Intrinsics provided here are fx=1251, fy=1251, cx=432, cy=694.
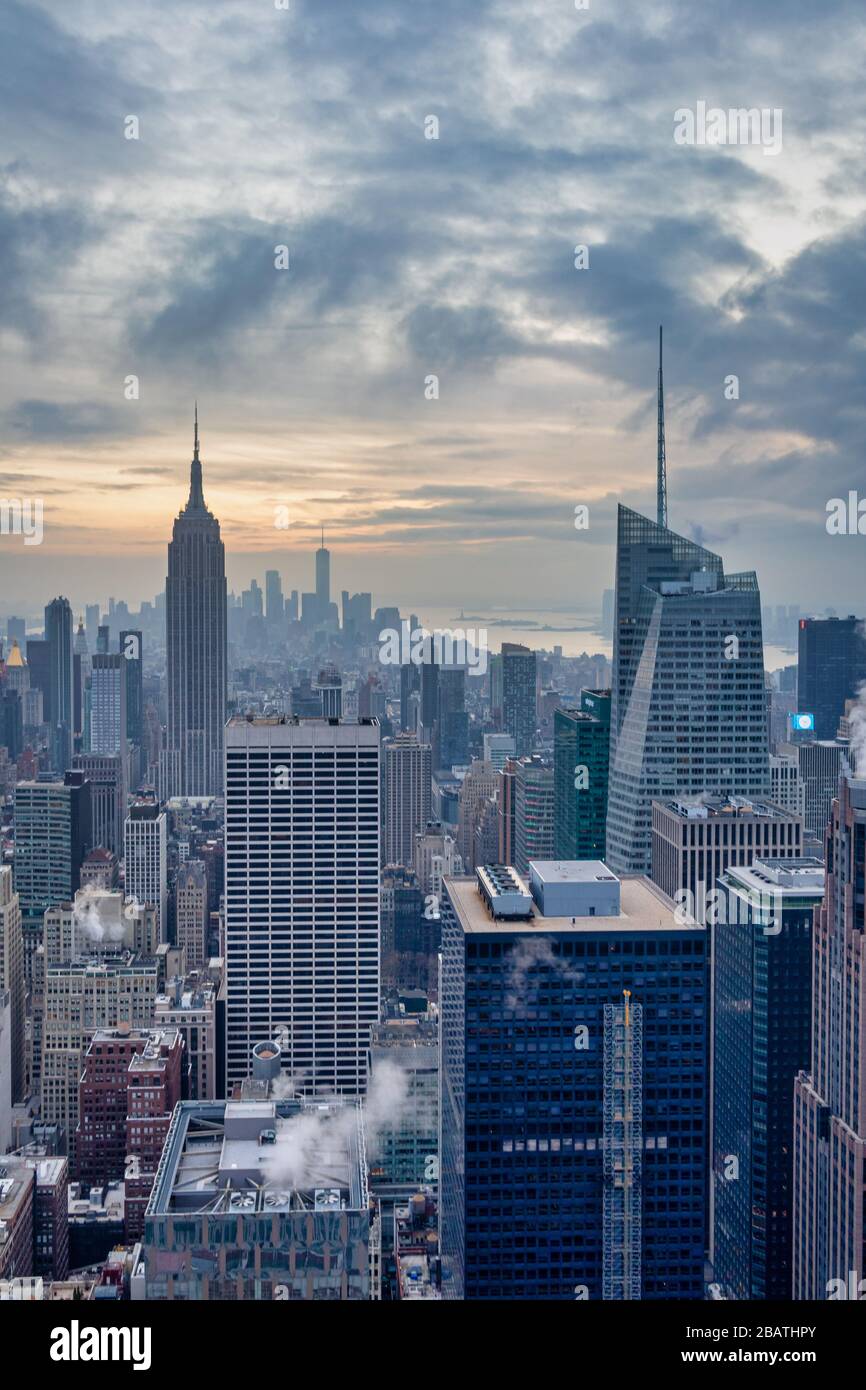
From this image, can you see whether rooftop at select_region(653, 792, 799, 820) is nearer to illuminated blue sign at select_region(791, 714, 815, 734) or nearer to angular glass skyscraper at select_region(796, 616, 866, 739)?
illuminated blue sign at select_region(791, 714, 815, 734)

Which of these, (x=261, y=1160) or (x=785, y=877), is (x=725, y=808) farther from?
(x=261, y=1160)

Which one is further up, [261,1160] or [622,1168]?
[261,1160]

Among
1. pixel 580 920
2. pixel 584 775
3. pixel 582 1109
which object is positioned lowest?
pixel 582 1109

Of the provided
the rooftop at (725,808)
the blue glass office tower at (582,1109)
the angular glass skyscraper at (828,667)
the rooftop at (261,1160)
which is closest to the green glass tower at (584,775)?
the rooftop at (725,808)

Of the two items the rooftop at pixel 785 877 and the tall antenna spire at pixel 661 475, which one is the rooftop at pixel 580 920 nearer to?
the rooftop at pixel 785 877

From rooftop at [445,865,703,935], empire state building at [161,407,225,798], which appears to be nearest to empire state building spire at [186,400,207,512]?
empire state building at [161,407,225,798]

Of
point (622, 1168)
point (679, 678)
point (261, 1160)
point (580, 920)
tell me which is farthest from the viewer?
point (679, 678)

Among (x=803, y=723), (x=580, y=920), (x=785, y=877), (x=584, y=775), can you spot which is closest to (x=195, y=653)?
(x=584, y=775)
